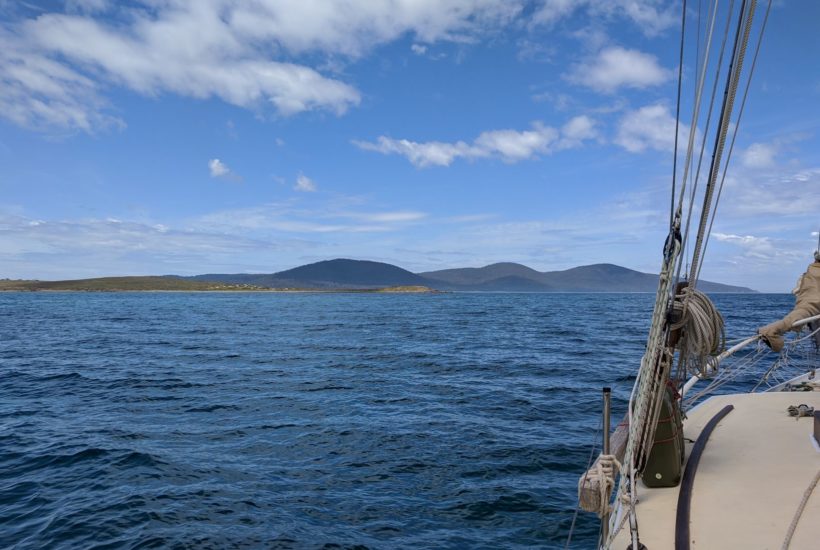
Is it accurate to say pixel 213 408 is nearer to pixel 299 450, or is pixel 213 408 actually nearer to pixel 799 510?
pixel 299 450

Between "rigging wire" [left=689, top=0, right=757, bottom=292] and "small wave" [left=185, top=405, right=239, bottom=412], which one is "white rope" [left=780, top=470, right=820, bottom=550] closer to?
"rigging wire" [left=689, top=0, right=757, bottom=292]

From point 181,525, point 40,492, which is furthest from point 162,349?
point 181,525

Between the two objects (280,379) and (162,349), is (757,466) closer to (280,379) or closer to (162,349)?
(280,379)

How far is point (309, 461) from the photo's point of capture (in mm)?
13477

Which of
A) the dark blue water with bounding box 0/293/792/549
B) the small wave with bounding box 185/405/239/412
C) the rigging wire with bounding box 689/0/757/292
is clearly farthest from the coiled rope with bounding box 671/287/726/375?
the small wave with bounding box 185/405/239/412

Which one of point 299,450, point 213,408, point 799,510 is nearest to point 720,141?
point 799,510

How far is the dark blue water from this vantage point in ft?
32.3

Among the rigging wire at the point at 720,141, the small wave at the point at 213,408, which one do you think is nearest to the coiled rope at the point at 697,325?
the rigging wire at the point at 720,141

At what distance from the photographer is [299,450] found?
47.1 feet

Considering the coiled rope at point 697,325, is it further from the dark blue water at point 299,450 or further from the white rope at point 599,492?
the dark blue water at point 299,450

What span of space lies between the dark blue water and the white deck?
122 inches

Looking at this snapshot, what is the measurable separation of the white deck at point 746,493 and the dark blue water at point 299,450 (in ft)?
10.2

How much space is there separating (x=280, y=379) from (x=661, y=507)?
2098cm

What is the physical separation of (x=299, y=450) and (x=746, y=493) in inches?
429
